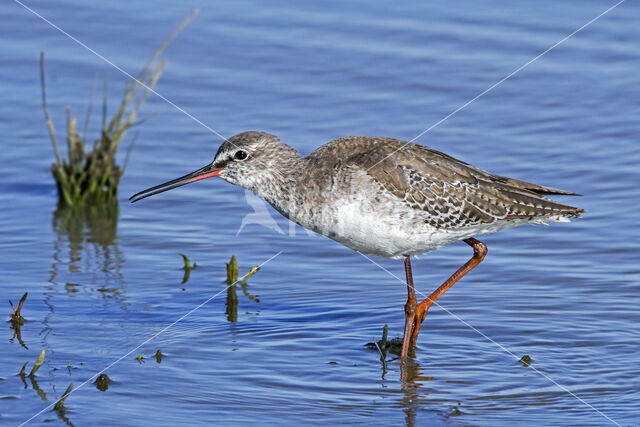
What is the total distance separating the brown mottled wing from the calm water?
→ 0.98m

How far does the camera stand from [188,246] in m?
10.7

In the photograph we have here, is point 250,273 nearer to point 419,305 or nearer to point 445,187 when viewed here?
point 419,305

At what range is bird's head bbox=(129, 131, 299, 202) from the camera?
346 inches

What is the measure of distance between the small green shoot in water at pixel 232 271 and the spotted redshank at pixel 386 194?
918 millimetres

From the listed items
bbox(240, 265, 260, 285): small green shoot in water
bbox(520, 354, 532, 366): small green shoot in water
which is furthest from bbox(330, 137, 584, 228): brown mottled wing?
bbox(240, 265, 260, 285): small green shoot in water

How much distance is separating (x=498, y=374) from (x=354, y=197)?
70.6 inches

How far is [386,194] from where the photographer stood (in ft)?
27.4

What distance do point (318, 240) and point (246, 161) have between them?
229cm

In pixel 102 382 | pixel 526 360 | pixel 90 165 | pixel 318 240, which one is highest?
pixel 90 165

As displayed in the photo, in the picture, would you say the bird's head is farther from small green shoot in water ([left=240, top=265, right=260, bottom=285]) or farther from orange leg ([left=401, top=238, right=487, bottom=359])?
orange leg ([left=401, top=238, right=487, bottom=359])

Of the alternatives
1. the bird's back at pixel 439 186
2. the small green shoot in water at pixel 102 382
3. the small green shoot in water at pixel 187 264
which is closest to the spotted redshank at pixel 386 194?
the bird's back at pixel 439 186

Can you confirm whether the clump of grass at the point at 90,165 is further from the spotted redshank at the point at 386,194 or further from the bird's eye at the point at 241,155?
the bird's eye at the point at 241,155

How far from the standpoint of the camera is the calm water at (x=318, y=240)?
769cm

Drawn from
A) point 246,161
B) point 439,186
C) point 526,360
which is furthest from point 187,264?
point 526,360
